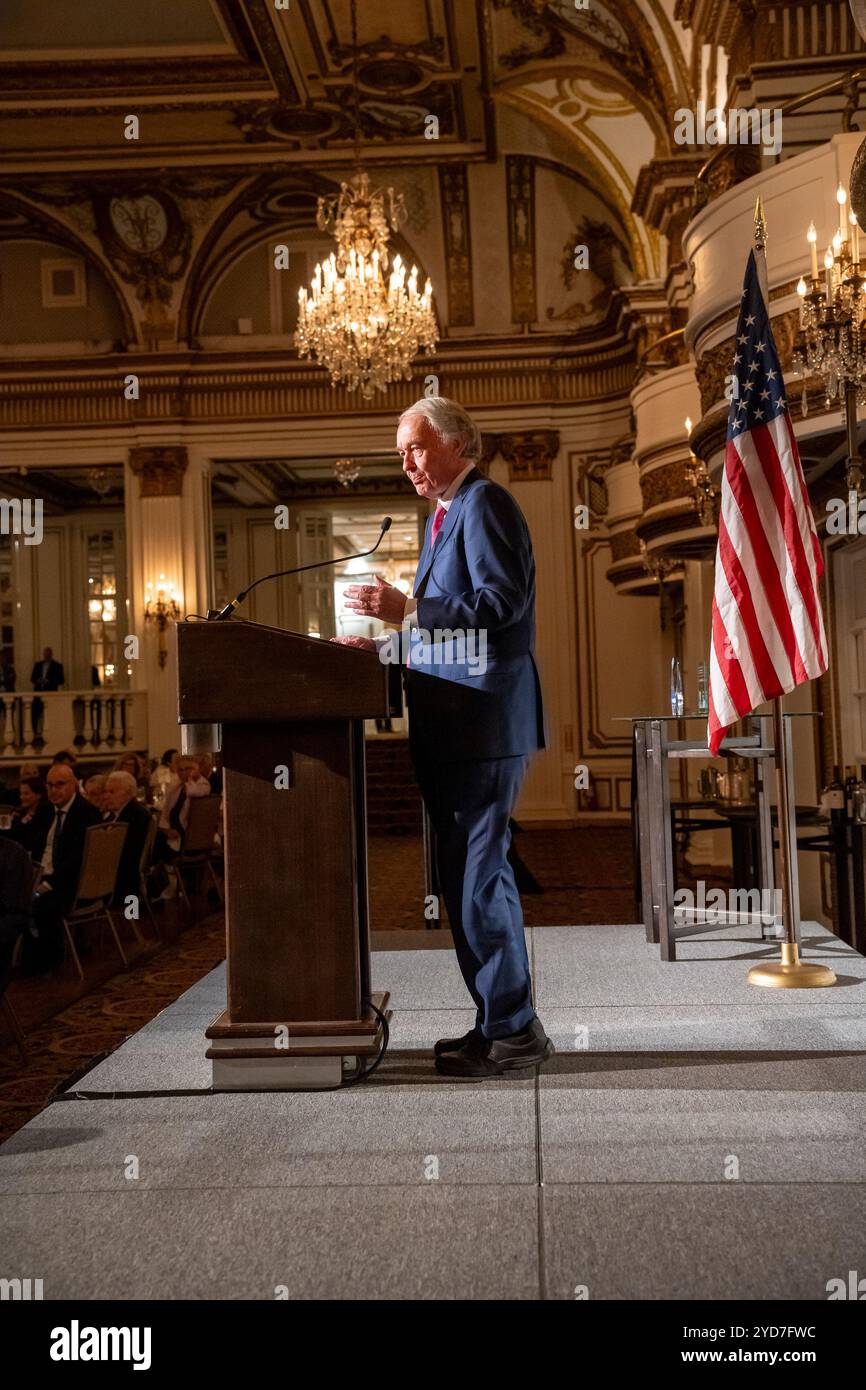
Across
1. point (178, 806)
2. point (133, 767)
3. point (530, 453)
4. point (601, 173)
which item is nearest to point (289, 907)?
point (178, 806)

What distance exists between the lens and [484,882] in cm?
299

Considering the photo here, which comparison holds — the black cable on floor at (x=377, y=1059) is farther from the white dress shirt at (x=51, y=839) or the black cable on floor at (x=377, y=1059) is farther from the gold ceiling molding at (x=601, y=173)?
the gold ceiling molding at (x=601, y=173)

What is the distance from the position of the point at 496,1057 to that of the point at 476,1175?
676 millimetres

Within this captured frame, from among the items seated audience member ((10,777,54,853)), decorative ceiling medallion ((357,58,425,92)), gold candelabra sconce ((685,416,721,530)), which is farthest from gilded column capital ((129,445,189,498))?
gold candelabra sconce ((685,416,721,530))

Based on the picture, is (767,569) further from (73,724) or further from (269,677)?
(73,724)

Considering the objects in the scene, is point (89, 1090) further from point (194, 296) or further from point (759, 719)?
point (194, 296)

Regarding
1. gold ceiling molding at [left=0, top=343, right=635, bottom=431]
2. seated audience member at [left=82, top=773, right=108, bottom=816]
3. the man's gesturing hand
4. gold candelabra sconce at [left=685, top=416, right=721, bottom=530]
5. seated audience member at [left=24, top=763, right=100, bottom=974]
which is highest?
gold ceiling molding at [left=0, top=343, right=635, bottom=431]

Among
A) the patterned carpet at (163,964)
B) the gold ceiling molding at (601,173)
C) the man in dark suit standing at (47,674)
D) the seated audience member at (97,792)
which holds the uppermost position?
the gold ceiling molding at (601,173)

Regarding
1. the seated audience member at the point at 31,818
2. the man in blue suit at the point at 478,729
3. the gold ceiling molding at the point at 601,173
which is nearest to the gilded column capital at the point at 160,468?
the gold ceiling molding at the point at 601,173

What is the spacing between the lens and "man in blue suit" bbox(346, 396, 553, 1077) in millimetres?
2998

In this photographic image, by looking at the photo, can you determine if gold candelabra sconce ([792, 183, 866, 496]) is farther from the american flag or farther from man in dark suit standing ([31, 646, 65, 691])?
man in dark suit standing ([31, 646, 65, 691])

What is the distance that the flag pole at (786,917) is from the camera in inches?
158

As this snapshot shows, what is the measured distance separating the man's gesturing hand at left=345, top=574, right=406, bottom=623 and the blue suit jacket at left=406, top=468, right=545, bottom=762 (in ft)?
0.17

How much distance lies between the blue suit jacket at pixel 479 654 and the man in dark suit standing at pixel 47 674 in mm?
16350
